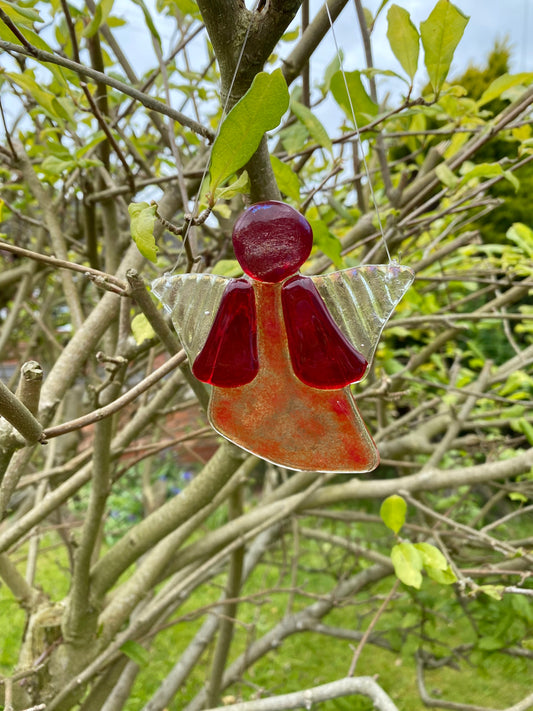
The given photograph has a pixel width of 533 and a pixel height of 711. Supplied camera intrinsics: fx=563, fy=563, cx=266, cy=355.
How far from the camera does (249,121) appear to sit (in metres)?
0.51

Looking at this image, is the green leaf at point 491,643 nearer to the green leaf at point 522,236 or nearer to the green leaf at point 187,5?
the green leaf at point 522,236

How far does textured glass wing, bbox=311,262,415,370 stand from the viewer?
60 centimetres

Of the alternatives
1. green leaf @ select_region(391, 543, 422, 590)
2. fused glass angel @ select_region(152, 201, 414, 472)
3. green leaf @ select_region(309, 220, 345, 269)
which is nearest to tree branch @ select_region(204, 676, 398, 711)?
green leaf @ select_region(391, 543, 422, 590)

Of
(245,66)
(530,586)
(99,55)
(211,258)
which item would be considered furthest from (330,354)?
(530,586)

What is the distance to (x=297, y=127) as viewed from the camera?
993 mm

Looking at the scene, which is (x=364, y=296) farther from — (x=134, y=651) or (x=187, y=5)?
(x=134, y=651)

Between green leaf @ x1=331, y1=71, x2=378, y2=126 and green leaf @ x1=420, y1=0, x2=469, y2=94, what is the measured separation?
0.10 metres

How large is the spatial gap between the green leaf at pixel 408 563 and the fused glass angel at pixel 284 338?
0.92ft

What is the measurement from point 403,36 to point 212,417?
0.58m

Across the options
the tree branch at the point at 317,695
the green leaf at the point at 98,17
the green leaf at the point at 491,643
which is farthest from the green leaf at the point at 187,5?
the green leaf at the point at 491,643

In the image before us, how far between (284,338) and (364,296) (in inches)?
4.1

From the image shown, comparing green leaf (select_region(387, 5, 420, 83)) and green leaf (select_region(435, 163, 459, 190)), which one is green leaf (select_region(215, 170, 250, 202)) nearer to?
green leaf (select_region(387, 5, 420, 83))

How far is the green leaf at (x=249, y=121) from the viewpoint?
491 mm

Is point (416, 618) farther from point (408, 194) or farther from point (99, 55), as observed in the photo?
point (99, 55)
